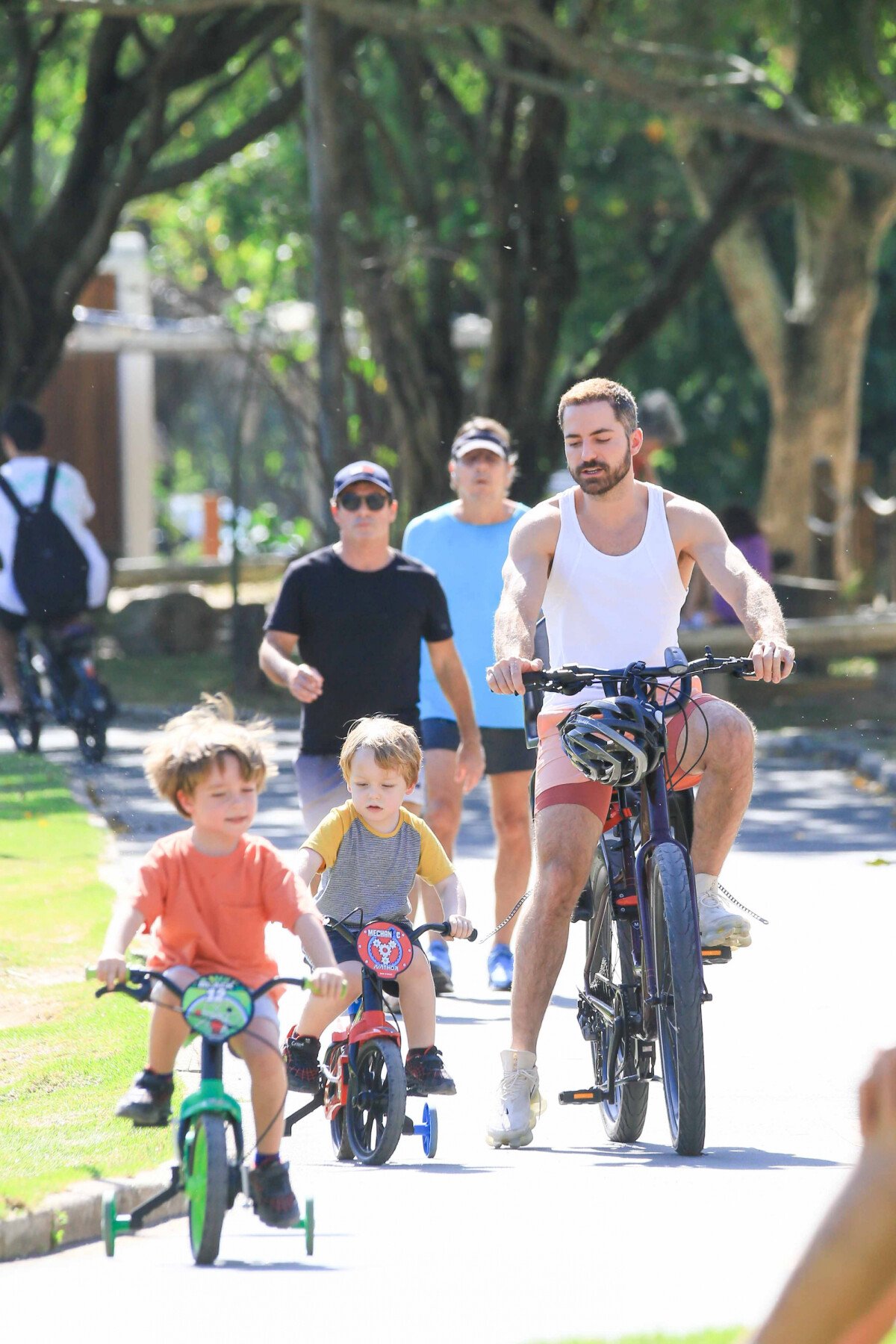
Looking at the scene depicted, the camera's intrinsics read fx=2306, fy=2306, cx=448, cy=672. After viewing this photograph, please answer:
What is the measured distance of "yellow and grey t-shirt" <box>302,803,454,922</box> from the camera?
6301 millimetres

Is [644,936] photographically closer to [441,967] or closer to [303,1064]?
[303,1064]

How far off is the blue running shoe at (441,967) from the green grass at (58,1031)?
1.16 metres

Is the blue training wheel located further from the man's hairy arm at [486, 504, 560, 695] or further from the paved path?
the man's hairy arm at [486, 504, 560, 695]

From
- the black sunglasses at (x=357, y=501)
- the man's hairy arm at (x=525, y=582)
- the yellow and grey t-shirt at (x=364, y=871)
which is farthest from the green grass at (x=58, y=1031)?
the black sunglasses at (x=357, y=501)

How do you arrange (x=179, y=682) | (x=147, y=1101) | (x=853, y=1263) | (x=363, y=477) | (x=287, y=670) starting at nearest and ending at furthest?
(x=853, y=1263), (x=147, y=1101), (x=287, y=670), (x=363, y=477), (x=179, y=682)

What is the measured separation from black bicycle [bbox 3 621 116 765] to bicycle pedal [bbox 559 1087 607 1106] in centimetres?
844

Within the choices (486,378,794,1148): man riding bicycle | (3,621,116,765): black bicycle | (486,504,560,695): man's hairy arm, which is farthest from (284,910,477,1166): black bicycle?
(3,621,116,765): black bicycle

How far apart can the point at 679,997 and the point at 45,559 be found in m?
9.04

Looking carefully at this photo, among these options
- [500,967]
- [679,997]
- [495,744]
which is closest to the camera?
[679,997]

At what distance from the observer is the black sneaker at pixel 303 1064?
6223 mm

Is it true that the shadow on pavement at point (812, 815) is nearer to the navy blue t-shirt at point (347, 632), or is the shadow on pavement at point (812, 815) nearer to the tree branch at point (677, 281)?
the navy blue t-shirt at point (347, 632)

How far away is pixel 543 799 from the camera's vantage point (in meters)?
6.31

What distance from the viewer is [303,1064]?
6.24 m

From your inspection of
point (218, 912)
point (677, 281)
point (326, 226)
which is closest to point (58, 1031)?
point (218, 912)
